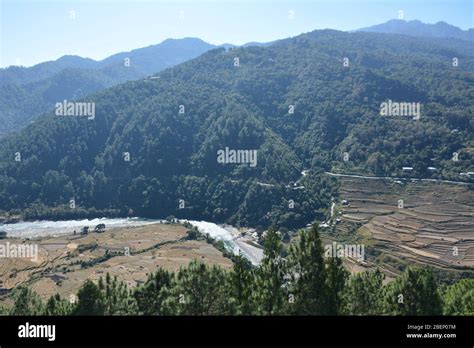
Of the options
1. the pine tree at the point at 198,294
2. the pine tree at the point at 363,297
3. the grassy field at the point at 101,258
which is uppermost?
the pine tree at the point at 198,294

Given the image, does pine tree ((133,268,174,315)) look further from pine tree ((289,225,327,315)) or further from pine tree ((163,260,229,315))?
pine tree ((289,225,327,315))

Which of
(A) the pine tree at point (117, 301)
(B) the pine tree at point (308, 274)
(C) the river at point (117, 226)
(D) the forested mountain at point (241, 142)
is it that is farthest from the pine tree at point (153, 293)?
(D) the forested mountain at point (241, 142)

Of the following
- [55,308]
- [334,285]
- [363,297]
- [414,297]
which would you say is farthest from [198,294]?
[414,297]

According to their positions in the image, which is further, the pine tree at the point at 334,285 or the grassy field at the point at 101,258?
the grassy field at the point at 101,258

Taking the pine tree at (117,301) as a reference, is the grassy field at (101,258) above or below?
below

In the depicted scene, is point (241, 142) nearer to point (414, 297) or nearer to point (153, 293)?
point (153, 293)

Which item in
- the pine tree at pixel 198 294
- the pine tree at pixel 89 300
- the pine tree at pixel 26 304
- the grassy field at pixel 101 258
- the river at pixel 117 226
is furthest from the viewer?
the river at pixel 117 226

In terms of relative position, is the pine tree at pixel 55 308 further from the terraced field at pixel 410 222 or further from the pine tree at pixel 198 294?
the terraced field at pixel 410 222

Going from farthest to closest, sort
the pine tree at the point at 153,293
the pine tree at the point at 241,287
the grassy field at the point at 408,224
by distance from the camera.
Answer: the grassy field at the point at 408,224 → the pine tree at the point at 153,293 → the pine tree at the point at 241,287
